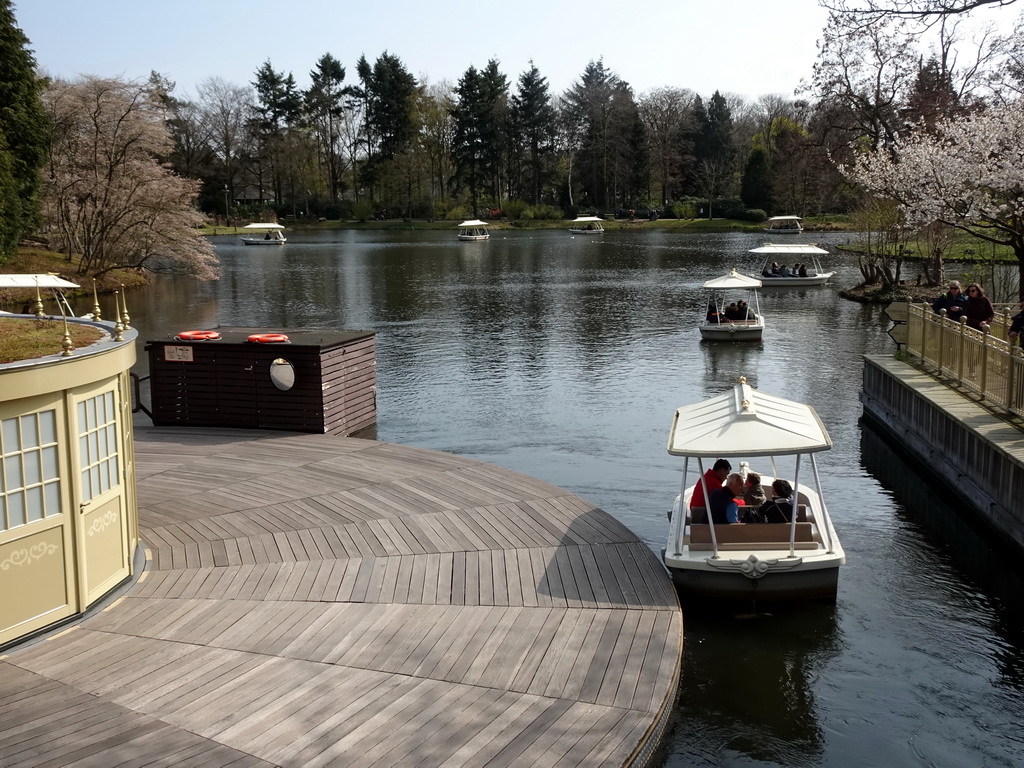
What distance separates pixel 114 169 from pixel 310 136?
6581cm

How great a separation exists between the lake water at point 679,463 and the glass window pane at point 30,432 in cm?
612

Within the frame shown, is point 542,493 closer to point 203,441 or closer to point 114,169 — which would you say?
point 203,441

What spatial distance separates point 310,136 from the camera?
11238cm

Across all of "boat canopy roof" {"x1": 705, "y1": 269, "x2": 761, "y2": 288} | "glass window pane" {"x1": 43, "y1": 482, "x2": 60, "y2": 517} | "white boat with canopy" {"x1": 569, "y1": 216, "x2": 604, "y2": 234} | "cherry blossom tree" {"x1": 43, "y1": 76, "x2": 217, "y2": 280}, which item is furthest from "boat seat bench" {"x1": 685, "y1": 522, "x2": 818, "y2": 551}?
"white boat with canopy" {"x1": 569, "y1": 216, "x2": 604, "y2": 234}

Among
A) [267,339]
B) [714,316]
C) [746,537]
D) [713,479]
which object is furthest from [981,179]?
[267,339]

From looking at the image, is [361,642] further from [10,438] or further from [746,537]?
[746,537]

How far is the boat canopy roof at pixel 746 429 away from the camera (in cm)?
1111


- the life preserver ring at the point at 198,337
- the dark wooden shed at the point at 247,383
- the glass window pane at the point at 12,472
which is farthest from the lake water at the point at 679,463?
the glass window pane at the point at 12,472

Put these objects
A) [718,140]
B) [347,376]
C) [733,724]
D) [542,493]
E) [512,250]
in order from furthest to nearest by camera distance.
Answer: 1. [718,140]
2. [512,250]
3. [347,376]
4. [542,493]
5. [733,724]

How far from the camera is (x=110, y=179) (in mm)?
49156

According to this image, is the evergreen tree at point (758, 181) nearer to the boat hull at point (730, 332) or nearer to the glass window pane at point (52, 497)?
the boat hull at point (730, 332)

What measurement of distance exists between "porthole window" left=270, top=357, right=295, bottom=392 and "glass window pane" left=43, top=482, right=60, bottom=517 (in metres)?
8.16

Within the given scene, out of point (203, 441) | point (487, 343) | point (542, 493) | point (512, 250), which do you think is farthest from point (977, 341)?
point (512, 250)

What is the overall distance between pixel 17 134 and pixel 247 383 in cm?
2535
